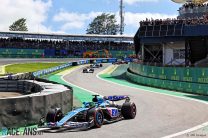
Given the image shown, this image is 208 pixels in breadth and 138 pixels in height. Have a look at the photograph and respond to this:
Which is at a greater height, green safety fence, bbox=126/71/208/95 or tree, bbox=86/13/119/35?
tree, bbox=86/13/119/35

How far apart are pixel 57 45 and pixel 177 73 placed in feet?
226

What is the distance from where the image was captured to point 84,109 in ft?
45.2

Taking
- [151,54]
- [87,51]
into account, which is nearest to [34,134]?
[151,54]

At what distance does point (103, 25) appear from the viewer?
603 ft

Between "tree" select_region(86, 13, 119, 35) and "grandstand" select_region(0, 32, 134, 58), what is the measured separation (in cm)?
7773

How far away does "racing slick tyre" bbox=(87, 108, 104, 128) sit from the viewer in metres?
13.2

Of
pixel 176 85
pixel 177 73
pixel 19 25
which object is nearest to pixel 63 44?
pixel 177 73

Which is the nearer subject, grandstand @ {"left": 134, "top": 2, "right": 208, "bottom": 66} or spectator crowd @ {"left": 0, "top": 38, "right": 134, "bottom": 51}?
grandstand @ {"left": 134, "top": 2, "right": 208, "bottom": 66}

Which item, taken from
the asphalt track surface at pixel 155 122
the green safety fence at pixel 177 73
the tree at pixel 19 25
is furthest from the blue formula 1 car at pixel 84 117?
the tree at pixel 19 25

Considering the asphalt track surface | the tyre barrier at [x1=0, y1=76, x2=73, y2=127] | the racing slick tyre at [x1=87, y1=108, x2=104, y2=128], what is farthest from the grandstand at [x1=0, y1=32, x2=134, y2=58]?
the racing slick tyre at [x1=87, y1=108, x2=104, y2=128]

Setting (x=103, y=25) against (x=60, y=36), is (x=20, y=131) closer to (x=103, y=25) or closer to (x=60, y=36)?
(x=60, y=36)

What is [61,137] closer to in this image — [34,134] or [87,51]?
[34,134]

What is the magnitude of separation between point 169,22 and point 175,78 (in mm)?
11626

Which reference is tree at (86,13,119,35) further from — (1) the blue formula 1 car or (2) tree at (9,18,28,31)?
(1) the blue formula 1 car
